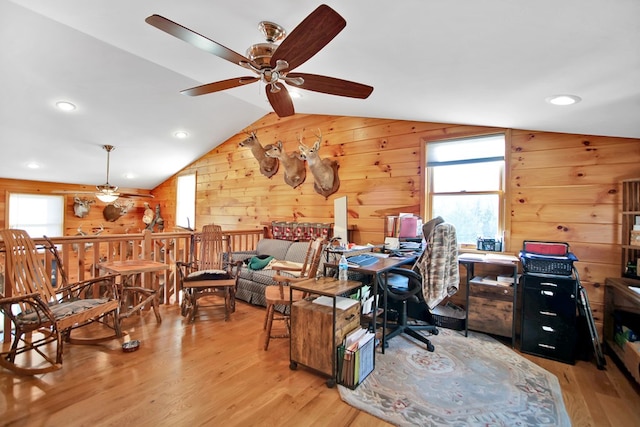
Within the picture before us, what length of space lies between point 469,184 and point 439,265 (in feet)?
4.69

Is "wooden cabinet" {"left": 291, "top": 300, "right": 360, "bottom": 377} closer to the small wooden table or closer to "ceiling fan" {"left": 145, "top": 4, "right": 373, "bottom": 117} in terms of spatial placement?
"ceiling fan" {"left": 145, "top": 4, "right": 373, "bottom": 117}

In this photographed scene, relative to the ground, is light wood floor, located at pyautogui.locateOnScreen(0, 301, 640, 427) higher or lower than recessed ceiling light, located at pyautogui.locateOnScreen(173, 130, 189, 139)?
lower

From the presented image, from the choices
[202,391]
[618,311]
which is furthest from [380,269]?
[618,311]

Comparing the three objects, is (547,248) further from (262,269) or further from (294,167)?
(294,167)

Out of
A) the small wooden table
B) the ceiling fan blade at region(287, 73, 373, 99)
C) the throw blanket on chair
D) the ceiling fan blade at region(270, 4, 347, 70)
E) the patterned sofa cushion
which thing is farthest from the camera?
the patterned sofa cushion

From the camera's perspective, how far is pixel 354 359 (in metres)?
2.16

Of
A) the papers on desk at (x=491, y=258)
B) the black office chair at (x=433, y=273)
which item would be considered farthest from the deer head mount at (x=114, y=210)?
the papers on desk at (x=491, y=258)

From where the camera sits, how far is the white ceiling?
1.51m

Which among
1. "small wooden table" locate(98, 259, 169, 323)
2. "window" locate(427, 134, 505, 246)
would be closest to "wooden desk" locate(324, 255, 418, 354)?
"window" locate(427, 134, 505, 246)

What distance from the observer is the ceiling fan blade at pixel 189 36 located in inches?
59.0

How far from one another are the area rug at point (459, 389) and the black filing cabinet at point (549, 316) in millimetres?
217

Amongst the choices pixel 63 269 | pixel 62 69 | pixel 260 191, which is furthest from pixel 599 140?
pixel 62 69

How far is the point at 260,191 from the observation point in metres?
5.57

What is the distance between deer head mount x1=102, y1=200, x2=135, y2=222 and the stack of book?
710 cm
